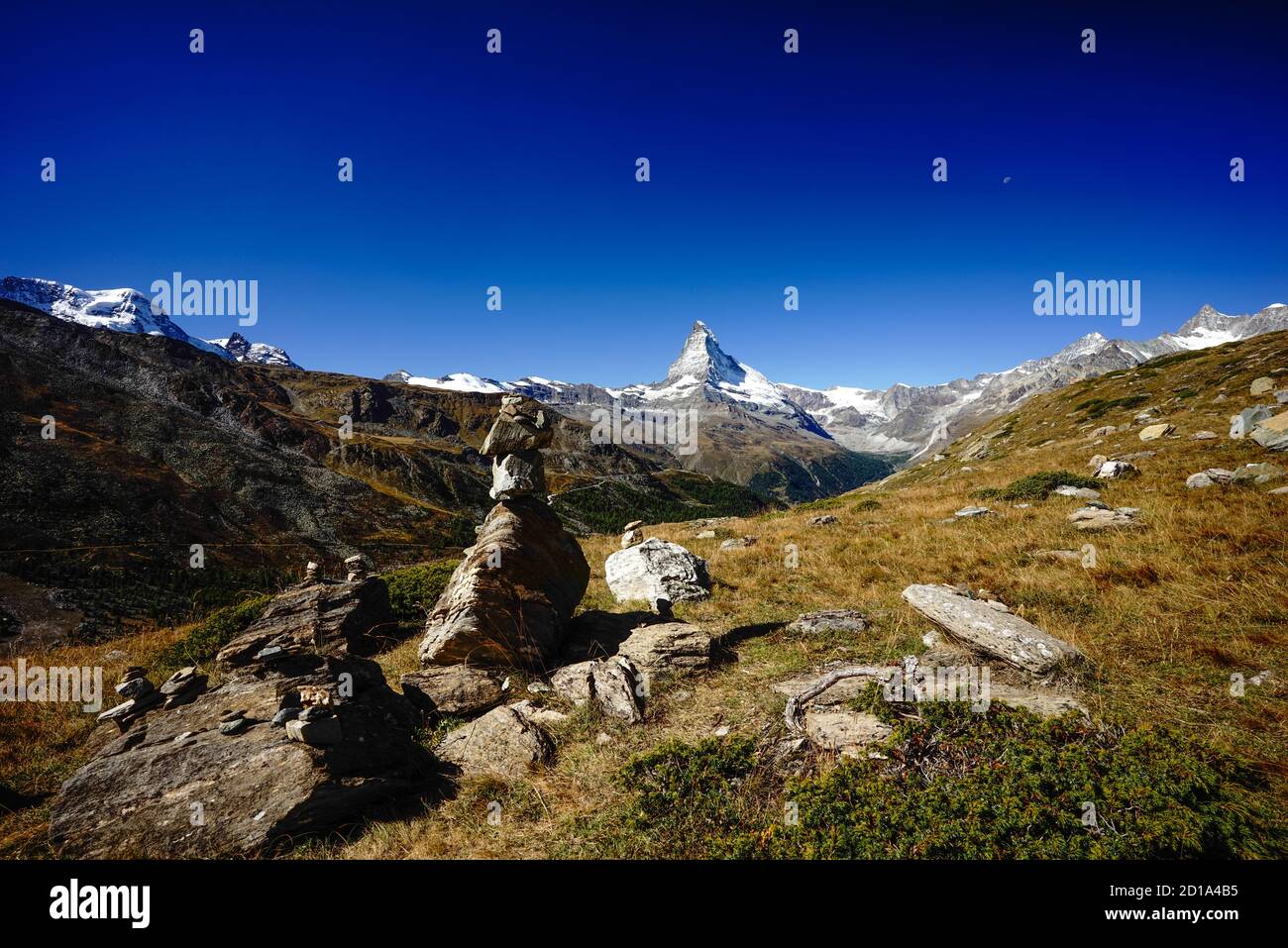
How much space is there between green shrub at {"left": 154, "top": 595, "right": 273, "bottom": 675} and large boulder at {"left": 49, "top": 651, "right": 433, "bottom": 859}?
22.1 ft

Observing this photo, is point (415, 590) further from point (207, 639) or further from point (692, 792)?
point (692, 792)

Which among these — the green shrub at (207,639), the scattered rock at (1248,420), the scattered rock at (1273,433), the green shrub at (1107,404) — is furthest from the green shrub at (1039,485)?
the green shrub at (1107,404)

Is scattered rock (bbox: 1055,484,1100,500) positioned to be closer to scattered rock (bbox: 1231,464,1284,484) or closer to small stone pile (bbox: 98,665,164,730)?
scattered rock (bbox: 1231,464,1284,484)

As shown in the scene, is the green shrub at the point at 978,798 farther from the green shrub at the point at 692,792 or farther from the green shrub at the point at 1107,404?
the green shrub at the point at 1107,404

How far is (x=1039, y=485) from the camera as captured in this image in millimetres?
21688

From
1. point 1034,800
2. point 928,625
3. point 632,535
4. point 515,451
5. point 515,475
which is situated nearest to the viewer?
point 1034,800

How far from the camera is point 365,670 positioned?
8.87 meters

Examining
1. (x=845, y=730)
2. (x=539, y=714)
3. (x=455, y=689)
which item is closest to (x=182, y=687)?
(x=455, y=689)

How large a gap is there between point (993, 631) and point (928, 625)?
233 cm

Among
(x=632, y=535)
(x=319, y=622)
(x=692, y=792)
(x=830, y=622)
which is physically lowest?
(x=692, y=792)

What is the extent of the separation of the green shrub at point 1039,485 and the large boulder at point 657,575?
15.4 metres

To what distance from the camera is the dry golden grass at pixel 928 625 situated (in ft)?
21.4

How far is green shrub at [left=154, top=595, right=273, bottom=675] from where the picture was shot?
1379cm

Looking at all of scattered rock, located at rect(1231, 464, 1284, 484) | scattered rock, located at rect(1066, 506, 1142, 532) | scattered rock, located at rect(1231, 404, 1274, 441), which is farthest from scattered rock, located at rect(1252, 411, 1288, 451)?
scattered rock, located at rect(1066, 506, 1142, 532)
